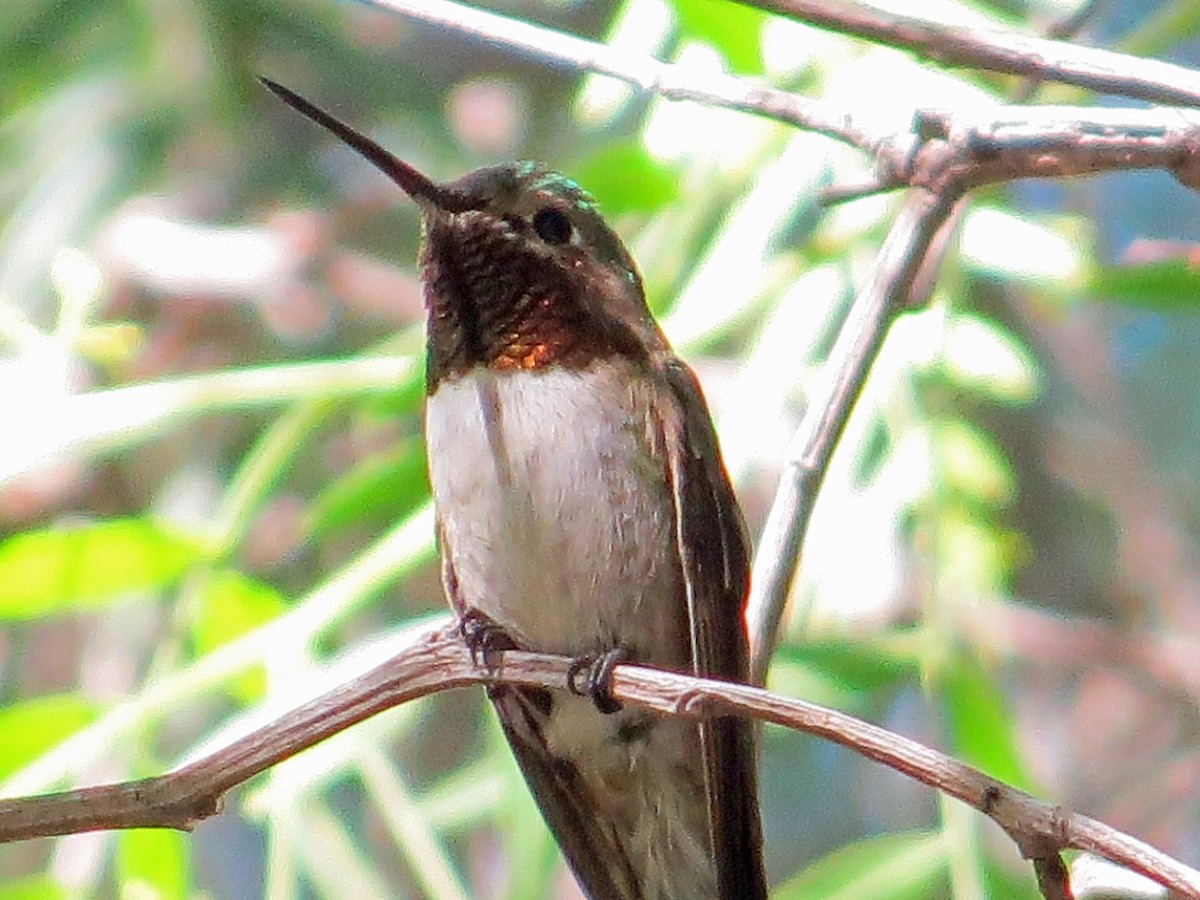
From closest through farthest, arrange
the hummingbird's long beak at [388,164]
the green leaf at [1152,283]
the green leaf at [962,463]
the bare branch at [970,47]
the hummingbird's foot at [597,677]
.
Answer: the bare branch at [970,47] < the hummingbird's long beak at [388,164] < the hummingbird's foot at [597,677] < the green leaf at [1152,283] < the green leaf at [962,463]

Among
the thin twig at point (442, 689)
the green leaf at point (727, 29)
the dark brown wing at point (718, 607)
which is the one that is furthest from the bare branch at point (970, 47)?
the green leaf at point (727, 29)

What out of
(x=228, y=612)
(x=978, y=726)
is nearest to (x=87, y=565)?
(x=228, y=612)

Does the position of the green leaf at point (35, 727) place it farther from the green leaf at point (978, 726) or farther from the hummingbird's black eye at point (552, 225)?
the green leaf at point (978, 726)

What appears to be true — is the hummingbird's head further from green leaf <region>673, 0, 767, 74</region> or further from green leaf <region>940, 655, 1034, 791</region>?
green leaf <region>940, 655, 1034, 791</region>

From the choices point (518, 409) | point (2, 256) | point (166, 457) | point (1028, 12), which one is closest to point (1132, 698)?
point (1028, 12)

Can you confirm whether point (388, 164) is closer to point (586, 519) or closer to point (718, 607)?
point (586, 519)

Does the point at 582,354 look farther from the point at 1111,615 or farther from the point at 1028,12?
the point at 1111,615
